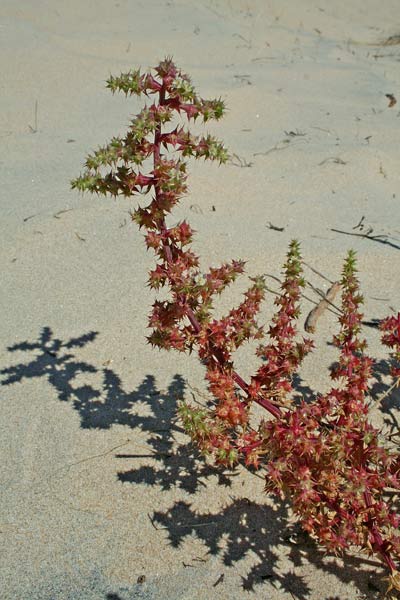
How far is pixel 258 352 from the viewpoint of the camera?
1817mm

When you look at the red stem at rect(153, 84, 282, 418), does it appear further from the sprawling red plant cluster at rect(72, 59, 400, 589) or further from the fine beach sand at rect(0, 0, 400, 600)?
the fine beach sand at rect(0, 0, 400, 600)

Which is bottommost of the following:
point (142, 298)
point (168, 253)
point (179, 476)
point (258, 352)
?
point (179, 476)

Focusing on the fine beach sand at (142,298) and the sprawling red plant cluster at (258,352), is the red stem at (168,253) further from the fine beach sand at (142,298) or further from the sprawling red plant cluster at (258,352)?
the fine beach sand at (142,298)

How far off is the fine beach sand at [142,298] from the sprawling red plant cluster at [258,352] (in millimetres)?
384

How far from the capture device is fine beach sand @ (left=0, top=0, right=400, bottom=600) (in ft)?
6.27

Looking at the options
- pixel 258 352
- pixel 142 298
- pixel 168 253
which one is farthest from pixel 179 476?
pixel 142 298

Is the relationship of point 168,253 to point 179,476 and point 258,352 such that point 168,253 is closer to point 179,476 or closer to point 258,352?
point 258,352

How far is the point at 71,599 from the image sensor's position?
181 centimetres

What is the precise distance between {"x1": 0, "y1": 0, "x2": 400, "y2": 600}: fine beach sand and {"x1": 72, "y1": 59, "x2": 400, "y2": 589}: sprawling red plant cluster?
38cm

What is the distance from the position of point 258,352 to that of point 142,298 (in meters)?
1.22

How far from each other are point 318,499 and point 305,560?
399 millimetres

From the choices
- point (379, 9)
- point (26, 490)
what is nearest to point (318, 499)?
point (26, 490)

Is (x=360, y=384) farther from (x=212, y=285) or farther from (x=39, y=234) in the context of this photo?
(x=39, y=234)

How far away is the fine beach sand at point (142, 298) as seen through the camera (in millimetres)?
1912
